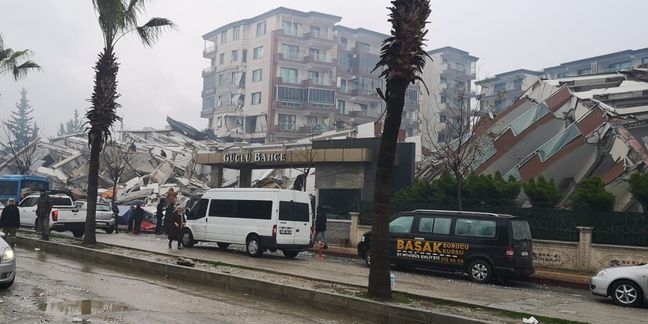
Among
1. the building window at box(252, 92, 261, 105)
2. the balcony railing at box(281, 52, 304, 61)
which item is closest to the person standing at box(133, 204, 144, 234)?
the building window at box(252, 92, 261, 105)

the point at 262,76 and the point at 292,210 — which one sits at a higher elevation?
the point at 262,76

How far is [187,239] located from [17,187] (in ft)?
54.9

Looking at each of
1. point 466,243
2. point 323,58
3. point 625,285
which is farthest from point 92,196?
point 323,58

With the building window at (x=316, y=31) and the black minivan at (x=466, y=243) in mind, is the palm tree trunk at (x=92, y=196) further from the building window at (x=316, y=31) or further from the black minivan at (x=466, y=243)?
the building window at (x=316, y=31)

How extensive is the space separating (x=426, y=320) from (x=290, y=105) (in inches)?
2527

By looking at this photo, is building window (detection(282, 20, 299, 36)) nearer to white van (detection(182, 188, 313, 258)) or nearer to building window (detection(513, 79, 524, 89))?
building window (detection(513, 79, 524, 89))

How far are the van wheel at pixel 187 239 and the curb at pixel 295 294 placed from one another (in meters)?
4.73

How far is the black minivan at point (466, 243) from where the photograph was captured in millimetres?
15656

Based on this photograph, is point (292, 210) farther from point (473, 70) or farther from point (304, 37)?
point (473, 70)

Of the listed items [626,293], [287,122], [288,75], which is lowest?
[626,293]

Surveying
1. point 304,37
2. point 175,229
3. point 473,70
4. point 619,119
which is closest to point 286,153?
point 175,229

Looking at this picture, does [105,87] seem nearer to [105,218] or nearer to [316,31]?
[105,218]

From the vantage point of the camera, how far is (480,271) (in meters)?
16.0

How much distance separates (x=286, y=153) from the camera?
32.4 metres
